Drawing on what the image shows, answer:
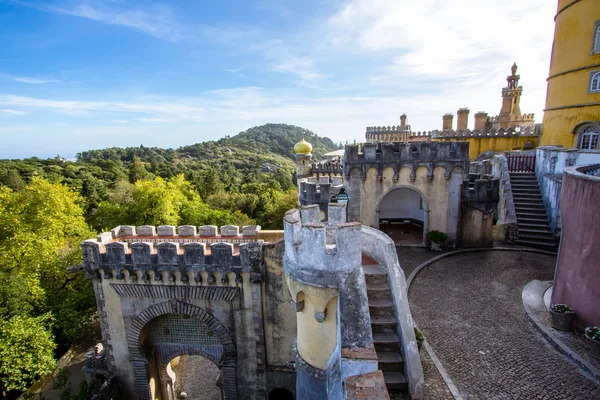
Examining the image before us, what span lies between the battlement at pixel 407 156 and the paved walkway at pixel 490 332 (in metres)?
4.57

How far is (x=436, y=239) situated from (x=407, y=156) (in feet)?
13.6

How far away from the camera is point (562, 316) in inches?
349

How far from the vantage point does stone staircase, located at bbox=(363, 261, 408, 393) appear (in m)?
6.46

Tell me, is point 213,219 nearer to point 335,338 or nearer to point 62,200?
point 62,200

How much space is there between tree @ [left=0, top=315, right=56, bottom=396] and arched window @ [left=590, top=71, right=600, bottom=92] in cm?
3182

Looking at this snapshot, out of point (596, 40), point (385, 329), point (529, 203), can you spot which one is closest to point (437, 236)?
point (529, 203)

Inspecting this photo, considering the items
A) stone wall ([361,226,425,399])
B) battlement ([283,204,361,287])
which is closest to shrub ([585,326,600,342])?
stone wall ([361,226,425,399])

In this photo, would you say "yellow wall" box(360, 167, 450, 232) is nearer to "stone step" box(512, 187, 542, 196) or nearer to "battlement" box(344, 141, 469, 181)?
"battlement" box(344, 141, 469, 181)

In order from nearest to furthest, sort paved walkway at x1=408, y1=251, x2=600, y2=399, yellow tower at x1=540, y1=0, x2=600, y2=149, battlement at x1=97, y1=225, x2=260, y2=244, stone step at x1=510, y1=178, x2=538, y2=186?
1. paved walkway at x1=408, y1=251, x2=600, y2=399
2. battlement at x1=97, y1=225, x2=260, y2=244
3. yellow tower at x1=540, y1=0, x2=600, y2=149
4. stone step at x1=510, y1=178, x2=538, y2=186

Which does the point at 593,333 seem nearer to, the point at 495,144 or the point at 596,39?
the point at 596,39

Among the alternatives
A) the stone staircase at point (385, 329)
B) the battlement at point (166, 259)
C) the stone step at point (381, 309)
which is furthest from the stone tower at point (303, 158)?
the stone step at point (381, 309)

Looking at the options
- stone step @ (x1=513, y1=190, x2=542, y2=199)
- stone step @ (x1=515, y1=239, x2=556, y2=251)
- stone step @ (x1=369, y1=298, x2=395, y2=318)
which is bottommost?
stone step @ (x1=515, y1=239, x2=556, y2=251)

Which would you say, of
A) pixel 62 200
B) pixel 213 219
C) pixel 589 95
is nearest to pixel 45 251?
pixel 62 200

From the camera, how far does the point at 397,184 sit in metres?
15.9
